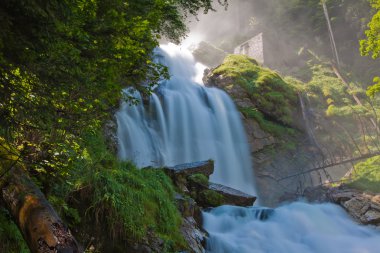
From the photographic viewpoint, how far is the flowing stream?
10.0m

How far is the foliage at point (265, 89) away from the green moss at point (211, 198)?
13.2 meters

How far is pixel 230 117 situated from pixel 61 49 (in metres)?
19.2

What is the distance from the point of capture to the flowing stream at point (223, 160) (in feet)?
33.0

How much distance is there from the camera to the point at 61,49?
3922mm

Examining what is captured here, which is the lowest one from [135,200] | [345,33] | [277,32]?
[135,200]

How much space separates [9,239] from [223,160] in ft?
58.1

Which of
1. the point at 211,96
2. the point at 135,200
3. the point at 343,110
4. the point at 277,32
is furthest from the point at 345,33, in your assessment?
the point at 135,200

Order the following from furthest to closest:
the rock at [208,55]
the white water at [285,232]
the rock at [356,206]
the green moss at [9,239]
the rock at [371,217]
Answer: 1. the rock at [208,55]
2. the rock at [356,206]
3. the rock at [371,217]
4. the white water at [285,232]
5. the green moss at [9,239]

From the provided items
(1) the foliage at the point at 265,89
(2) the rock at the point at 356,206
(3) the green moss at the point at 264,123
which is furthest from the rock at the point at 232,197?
(1) the foliage at the point at 265,89

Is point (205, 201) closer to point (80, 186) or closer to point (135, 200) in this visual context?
point (135, 200)

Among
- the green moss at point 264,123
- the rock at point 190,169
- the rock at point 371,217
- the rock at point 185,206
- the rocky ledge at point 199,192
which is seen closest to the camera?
the rock at point 185,206

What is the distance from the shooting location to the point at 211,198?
37.4 feet

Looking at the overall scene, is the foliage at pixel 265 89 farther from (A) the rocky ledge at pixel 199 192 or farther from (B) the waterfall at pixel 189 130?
(A) the rocky ledge at pixel 199 192

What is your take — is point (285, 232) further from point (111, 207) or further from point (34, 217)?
point (34, 217)
